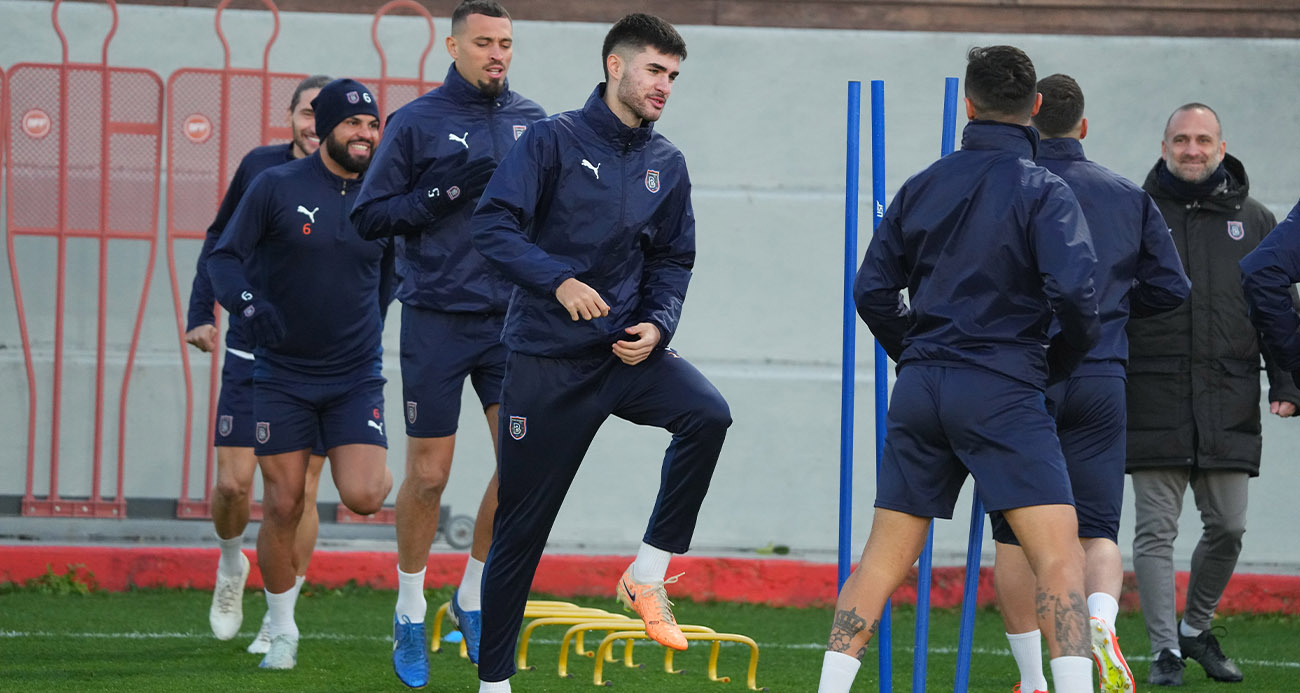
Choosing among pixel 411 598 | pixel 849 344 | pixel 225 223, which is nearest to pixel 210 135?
pixel 225 223

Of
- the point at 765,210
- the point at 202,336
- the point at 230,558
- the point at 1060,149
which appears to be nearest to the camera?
the point at 1060,149

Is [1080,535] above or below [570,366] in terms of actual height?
below

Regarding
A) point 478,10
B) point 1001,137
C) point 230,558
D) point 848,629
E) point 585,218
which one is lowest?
point 230,558

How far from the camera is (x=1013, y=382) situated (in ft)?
14.1

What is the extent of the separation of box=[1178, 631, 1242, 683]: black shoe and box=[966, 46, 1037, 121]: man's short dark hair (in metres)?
2.98

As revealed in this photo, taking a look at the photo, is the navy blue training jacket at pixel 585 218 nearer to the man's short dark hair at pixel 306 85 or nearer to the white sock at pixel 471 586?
the white sock at pixel 471 586

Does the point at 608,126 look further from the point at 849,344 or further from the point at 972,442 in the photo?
the point at 972,442

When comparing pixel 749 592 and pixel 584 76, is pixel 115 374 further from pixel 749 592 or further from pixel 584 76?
pixel 749 592

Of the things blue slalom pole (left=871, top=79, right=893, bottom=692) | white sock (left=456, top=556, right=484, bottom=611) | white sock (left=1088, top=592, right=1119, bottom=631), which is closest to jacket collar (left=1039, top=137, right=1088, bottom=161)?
blue slalom pole (left=871, top=79, right=893, bottom=692)

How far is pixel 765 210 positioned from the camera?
376 inches

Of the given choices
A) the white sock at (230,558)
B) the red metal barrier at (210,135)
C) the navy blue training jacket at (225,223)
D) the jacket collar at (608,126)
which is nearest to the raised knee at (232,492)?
the white sock at (230,558)

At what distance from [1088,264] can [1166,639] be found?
2701 millimetres

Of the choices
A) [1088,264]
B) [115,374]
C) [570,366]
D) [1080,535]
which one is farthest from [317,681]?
[115,374]

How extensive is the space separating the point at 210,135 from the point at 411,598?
3.96m
